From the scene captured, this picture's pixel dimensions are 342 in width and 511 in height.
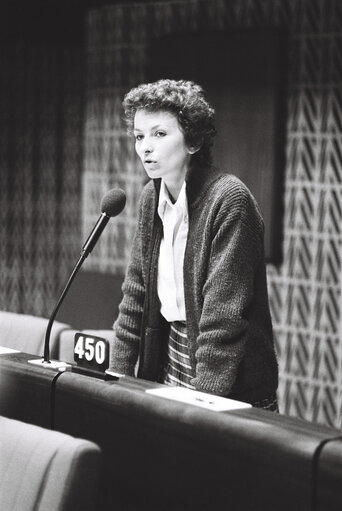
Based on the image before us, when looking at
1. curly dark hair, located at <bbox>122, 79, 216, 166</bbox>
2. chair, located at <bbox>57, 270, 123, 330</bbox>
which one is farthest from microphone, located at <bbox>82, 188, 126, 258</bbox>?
chair, located at <bbox>57, 270, 123, 330</bbox>

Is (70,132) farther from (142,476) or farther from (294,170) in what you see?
(142,476)

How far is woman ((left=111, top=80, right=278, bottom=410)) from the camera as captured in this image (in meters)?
2.10

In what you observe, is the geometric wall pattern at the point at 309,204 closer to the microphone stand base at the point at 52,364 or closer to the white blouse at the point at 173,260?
the white blouse at the point at 173,260

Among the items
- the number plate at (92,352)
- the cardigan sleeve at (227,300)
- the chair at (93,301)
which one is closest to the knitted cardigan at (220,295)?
the cardigan sleeve at (227,300)

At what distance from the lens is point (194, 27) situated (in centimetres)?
539

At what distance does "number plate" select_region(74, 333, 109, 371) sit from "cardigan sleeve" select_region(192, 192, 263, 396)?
269 millimetres

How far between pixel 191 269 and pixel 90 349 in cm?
37

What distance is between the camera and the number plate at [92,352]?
192 cm

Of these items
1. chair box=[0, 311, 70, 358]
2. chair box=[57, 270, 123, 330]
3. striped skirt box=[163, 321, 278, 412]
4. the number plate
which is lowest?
chair box=[57, 270, 123, 330]

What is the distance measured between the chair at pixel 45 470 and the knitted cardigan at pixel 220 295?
0.49 m

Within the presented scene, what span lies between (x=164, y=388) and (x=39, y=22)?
203 inches

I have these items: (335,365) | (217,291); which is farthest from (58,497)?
(335,365)

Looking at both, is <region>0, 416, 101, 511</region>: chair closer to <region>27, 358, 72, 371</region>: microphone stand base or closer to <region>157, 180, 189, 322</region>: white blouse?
<region>27, 358, 72, 371</region>: microphone stand base

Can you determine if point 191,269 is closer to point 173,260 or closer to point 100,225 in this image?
point 173,260
